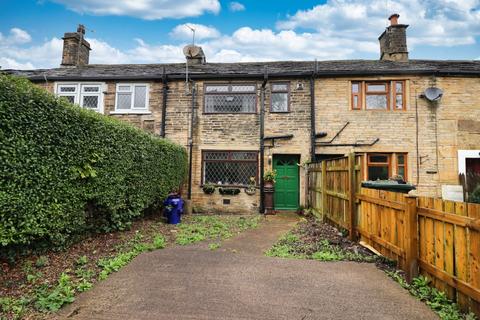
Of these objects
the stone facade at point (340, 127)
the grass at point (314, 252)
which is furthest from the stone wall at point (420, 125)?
the grass at point (314, 252)

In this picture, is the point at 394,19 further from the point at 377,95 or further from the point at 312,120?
the point at 312,120

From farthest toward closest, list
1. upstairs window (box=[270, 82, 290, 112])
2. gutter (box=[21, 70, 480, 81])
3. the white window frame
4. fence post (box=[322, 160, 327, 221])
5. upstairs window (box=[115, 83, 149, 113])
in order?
upstairs window (box=[115, 83, 149, 113]) → the white window frame → upstairs window (box=[270, 82, 290, 112]) → gutter (box=[21, 70, 480, 81]) → fence post (box=[322, 160, 327, 221])

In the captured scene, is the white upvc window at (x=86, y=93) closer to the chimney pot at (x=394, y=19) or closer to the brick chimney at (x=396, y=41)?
the brick chimney at (x=396, y=41)

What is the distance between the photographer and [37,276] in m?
3.32

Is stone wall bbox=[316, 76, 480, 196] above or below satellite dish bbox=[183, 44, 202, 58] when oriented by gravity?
below

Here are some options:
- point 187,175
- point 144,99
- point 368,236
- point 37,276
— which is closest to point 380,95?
point 368,236

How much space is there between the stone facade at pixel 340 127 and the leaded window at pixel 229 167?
27 cm

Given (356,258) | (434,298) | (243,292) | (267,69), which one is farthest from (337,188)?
(267,69)

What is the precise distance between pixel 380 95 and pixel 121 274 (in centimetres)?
1126

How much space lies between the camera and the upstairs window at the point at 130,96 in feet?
38.0

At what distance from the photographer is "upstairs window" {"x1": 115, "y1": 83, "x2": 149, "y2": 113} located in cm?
1158

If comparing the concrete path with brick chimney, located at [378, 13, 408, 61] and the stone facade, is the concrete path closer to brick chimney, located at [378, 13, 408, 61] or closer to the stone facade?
the stone facade

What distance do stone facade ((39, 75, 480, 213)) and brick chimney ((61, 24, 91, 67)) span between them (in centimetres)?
536

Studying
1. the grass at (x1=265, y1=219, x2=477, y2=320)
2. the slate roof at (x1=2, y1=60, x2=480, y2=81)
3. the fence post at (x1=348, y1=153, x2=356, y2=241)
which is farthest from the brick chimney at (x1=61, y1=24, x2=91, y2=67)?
the fence post at (x1=348, y1=153, x2=356, y2=241)
